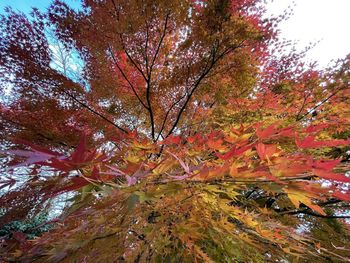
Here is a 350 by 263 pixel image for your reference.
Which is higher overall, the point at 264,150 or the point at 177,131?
the point at 177,131

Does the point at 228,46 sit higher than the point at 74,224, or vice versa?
the point at 228,46

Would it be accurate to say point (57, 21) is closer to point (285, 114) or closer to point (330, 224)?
point (285, 114)

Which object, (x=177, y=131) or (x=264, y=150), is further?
(x=177, y=131)

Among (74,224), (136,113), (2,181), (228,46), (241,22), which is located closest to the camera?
(2,181)

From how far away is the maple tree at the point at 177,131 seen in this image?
1284 millimetres

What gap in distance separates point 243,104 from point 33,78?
12.3 feet

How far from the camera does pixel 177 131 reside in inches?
216

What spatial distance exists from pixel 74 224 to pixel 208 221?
1.10 metres

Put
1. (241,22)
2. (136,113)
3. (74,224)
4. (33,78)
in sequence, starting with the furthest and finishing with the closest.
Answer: (136,113), (33,78), (241,22), (74,224)

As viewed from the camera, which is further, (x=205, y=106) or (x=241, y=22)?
(x=205, y=106)

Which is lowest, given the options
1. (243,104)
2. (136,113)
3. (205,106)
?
(243,104)

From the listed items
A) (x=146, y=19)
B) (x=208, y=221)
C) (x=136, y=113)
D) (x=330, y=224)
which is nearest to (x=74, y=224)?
(x=208, y=221)

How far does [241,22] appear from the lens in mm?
3822

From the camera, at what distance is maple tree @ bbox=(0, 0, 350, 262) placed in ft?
4.21
